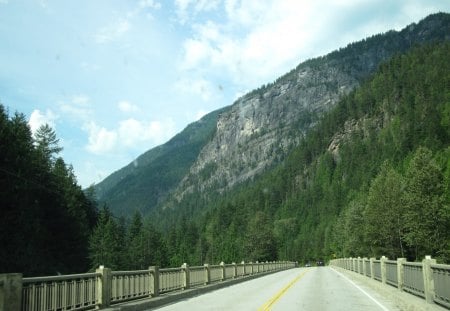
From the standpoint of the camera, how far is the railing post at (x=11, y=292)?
10.2 metres

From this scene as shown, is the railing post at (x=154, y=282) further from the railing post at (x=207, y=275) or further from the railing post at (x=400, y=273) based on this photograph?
the railing post at (x=400, y=273)

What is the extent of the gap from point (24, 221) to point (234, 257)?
101181 millimetres

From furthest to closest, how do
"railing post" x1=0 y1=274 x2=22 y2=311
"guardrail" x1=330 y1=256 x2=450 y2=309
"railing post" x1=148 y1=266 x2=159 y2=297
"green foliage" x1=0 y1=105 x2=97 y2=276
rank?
"green foliage" x1=0 y1=105 x2=97 y2=276 → "railing post" x1=148 y1=266 x2=159 y2=297 → "guardrail" x1=330 y1=256 x2=450 y2=309 → "railing post" x1=0 y1=274 x2=22 y2=311

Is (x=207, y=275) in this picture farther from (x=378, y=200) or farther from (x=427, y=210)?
(x=378, y=200)

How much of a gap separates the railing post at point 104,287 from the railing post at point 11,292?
Result: 14.0ft

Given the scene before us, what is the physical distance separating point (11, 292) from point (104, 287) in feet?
16.2

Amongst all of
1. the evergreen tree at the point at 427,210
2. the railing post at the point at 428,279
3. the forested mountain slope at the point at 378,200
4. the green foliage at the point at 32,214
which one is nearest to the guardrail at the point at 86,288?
the railing post at the point at 428,279

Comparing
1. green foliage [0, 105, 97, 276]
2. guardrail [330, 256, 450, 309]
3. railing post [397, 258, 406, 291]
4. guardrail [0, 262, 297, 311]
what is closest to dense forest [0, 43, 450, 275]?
green foliage [0, 105, 97, 276]

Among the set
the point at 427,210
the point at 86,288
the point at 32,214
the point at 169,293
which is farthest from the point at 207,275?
the point at 427,210

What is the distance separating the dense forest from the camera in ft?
157

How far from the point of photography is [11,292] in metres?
10.4

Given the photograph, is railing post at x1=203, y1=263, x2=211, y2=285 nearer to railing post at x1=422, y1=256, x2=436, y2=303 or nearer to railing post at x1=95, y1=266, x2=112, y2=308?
railing post at x1=95, y1=266, x2=112, y2=308

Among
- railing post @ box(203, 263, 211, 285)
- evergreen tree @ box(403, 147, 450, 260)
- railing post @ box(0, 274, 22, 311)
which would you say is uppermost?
evergreen tree @ box(403, 147, 450, 260)

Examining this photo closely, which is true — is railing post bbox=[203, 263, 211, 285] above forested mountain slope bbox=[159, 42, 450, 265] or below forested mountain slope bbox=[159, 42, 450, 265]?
below
